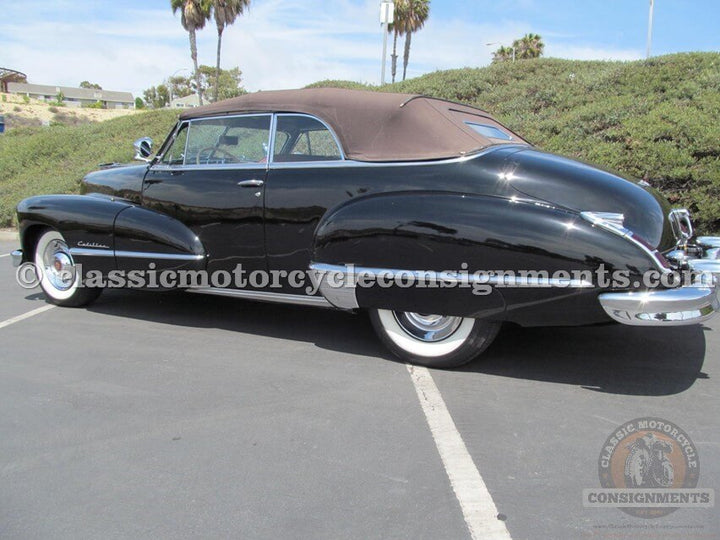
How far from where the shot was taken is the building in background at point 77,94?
280ft

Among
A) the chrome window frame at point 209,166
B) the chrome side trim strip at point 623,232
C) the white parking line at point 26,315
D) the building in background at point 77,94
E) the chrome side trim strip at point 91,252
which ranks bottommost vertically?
the white parking line at point 26,315

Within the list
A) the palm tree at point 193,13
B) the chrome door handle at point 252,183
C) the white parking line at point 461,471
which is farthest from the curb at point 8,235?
the palm tree at point 193,13

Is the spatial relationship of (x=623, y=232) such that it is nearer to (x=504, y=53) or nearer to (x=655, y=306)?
(x=655, y=306)

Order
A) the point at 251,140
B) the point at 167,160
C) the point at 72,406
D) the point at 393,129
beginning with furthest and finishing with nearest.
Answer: the point at 167,160
the point at 251,140
the point at 393,129
the point at 72,406

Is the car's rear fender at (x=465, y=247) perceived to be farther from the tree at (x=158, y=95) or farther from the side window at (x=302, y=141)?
the tree at (x=158, y=95)

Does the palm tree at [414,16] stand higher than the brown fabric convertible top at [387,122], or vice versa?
the palm tree at [414,16]

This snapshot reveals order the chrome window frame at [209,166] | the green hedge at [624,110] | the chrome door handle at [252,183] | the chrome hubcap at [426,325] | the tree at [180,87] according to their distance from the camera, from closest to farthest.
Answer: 1. the chrome hubcap at [426,325]
2. the chrome door handle at [252,183]
3. the chrome window frame at [209,166]
4. the green hedge at [624,110]
5. the tree at [180,87]

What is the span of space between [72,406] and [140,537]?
1.44 m

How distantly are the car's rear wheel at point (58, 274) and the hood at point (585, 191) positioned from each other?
3.85m

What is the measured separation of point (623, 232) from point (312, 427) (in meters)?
1.94

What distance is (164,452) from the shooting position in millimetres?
2875

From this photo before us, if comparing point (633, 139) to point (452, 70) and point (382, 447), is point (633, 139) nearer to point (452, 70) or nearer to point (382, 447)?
point (382, 447)

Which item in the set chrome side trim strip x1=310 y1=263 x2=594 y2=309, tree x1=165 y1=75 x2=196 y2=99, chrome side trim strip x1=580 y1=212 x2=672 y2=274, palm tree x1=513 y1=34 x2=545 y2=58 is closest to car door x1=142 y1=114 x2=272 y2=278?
chrome side trim strip x1=310 y1=263 x2=594 y2=309

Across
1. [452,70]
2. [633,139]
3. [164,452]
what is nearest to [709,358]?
[164,452]
